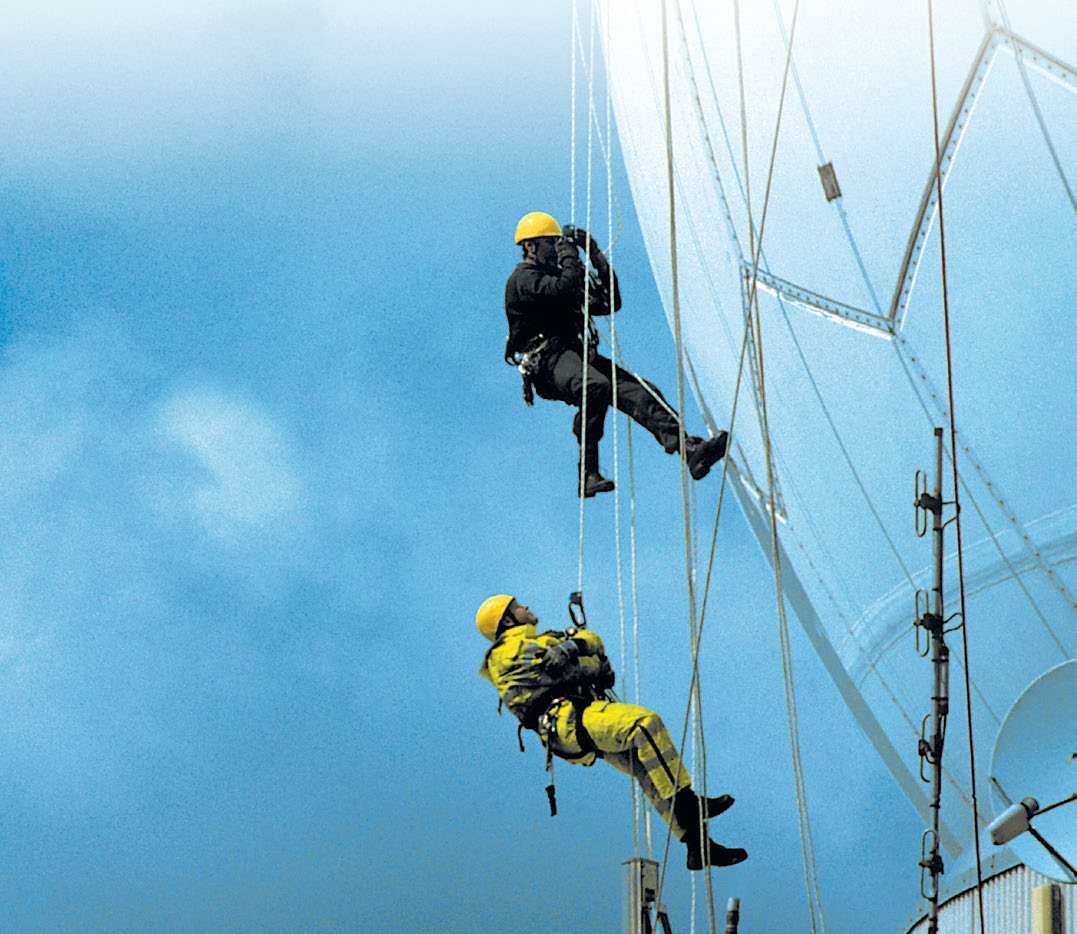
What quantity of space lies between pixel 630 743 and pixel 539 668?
2.35 feet

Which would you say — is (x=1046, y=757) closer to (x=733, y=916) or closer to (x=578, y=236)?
(x=733, y=916)

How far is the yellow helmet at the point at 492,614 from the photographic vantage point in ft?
31.2

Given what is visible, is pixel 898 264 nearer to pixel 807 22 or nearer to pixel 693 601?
pixel 807 22

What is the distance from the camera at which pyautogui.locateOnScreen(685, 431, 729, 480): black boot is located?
916 centimetres

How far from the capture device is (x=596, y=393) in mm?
10219

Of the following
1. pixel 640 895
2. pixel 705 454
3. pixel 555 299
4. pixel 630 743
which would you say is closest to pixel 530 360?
pixel 555 299

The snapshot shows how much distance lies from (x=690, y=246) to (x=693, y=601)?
16.6 ft

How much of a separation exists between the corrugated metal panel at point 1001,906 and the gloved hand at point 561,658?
2800mm

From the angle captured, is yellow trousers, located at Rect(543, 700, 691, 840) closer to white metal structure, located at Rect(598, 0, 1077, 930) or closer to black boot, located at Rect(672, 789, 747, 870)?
black boot, located at Rect(672, 789, 747, 870)

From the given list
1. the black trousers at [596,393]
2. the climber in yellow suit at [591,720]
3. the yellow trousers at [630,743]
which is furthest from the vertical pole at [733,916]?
the black trousers at [596,393]

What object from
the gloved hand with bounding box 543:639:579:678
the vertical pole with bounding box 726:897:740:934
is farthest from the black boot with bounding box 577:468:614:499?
the vertical pole with bounding box 726:897:740:934

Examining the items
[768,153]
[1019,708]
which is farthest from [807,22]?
[1019,708]

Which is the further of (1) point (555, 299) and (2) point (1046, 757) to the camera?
(1) point (555, 299)

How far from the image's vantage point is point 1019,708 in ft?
23.4
